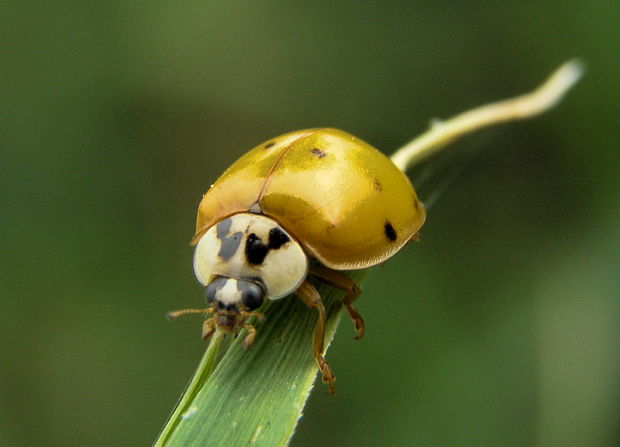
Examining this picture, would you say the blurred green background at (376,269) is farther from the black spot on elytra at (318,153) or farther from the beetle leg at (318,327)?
the beetle leg at (318,327)

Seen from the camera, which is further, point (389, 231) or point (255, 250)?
point (389, 231)

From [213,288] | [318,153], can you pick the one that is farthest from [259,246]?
[318,153]

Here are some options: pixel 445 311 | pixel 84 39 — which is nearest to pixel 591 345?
pixel 445 311

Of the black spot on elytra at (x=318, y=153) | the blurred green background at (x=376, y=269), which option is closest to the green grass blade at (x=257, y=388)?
the black spot on elytra at (x=318, y=153)

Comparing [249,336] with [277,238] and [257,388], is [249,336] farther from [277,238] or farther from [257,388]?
[277,238]

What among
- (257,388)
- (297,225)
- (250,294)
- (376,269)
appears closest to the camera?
(257,388)

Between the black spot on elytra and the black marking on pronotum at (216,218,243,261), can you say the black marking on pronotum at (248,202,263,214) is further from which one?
the black spot on elytra
